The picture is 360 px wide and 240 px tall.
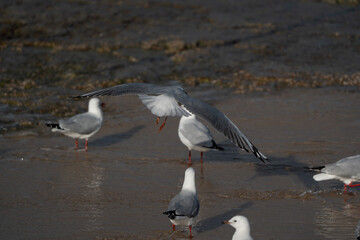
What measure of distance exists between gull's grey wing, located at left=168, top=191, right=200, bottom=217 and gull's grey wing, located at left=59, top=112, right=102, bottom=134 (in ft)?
12.0

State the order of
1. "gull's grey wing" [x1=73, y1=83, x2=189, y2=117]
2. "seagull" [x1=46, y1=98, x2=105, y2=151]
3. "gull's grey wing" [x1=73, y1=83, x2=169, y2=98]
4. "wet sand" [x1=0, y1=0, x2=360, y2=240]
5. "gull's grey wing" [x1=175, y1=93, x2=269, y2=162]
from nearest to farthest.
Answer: "wet sand" [x1=0, y1=0, x2=360, y2=240], "gull's grey wing" [x1=175, y1=93, x2=269, y2=162], "gull's grey wing" [x1=73, y1=83, x2=189, y2=117], "gull's grey wing" [x1=73, y1=83, x2=169, y2=98], "seagull" [x1=46, y1=98, x2=105, y2=151]

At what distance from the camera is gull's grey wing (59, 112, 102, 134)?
32.2ft

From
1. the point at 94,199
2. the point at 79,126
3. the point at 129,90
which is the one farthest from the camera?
the point at 79,126

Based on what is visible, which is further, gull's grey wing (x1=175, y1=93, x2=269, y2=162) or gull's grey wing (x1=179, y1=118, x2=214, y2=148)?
gull's grey wing (x1=179, y1=118, x2=214, y2=148)

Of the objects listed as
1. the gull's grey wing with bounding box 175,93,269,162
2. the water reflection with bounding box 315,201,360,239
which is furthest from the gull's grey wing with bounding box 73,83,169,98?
the water reflection with bounding box 315,201,360,239

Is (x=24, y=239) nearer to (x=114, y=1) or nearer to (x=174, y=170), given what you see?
(x=174, y=170)

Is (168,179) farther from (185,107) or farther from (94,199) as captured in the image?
(94,199)

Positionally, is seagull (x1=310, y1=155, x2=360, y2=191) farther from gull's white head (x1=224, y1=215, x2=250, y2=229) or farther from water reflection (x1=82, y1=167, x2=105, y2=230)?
water reflection (x1=82, y1=167, x2=105, y2=230)

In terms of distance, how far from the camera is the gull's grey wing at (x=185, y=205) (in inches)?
243

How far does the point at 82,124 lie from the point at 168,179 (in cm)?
228

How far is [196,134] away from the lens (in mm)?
9039

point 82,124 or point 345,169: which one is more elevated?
point 82,124

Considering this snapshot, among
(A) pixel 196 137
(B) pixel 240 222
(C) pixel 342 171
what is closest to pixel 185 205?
(B) pixel 240 222

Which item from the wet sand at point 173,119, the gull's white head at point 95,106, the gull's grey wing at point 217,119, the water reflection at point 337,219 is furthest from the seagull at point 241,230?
the gull's white head at point 95,106
